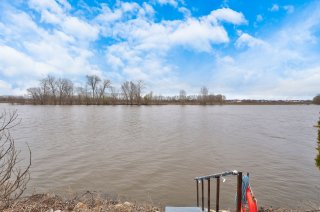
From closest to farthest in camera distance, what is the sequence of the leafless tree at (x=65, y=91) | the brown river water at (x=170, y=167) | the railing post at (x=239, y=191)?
1. the railing post at (x=239, y=191)
2. the brown river water at (x=170, y=167)
3. the leafless tree at (x=65, y=91)

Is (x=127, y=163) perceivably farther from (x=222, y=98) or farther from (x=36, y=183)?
(x=222, y=98)

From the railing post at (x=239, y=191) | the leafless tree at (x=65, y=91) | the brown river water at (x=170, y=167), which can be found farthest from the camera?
the leafless tree at (x=65, y=91)

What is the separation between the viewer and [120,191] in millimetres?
7988

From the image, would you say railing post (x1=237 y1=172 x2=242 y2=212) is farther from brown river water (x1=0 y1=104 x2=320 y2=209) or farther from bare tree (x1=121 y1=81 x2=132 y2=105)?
bare tree (x1=121 y1=81 x2=132 y2=105)

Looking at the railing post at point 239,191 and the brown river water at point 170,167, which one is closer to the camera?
the railing post at point 239,191

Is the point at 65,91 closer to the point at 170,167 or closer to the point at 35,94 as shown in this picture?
the point at 35,94

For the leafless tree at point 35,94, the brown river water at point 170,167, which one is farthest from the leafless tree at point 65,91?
the brown river water at point 170,167

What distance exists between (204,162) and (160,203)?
5.25 metres

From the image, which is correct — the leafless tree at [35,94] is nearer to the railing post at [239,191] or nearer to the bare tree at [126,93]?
the bare tree at [126,93]

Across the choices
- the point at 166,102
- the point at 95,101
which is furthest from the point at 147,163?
the point at 166,102

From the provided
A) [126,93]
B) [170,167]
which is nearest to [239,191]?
[170,167]

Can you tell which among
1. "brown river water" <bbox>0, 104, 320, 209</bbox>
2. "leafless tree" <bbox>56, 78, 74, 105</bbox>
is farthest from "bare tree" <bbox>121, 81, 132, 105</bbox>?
"brown river water" <bbox>0, 104, 320, 209</bbox>

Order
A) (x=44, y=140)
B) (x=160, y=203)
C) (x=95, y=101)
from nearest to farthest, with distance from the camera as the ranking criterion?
(x=160, y=203) < (x=44, y=140) < (x=95, y=101)

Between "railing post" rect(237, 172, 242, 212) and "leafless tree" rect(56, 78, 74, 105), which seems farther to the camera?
"leafless tree" rect(56, 78, 74, 105)
